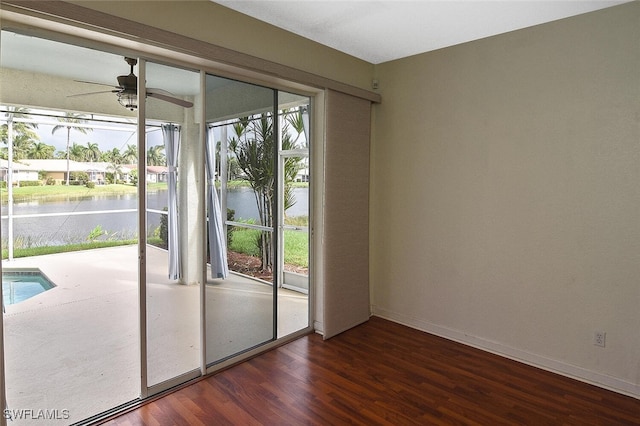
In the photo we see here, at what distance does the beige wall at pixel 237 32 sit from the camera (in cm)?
Answer: 229

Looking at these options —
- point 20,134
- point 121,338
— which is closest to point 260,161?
point 121,338

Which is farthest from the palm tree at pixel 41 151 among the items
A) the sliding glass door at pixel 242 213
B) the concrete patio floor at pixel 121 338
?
the sliding glass door at pixel 242 213

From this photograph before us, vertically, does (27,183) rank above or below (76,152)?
below

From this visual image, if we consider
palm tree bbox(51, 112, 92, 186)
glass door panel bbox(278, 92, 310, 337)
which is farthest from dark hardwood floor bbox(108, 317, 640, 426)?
palm tree bbox(51, 112, 92, 186)

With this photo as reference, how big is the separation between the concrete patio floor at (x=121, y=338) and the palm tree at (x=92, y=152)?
3122 mm

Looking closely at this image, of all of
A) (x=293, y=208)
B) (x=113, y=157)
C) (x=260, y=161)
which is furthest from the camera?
(x=113, y=157)

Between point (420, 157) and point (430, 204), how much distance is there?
479 millimetres

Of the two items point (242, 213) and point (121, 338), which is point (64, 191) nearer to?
point (121, 338)

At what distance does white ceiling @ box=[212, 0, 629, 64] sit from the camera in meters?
2.67

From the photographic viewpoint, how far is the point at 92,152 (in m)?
6.81

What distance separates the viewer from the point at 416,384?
2.79 m

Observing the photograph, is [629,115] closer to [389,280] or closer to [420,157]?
[420,157]

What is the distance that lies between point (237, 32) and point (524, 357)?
11.4 feet

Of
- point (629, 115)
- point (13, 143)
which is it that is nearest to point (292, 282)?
point (629, 115)
